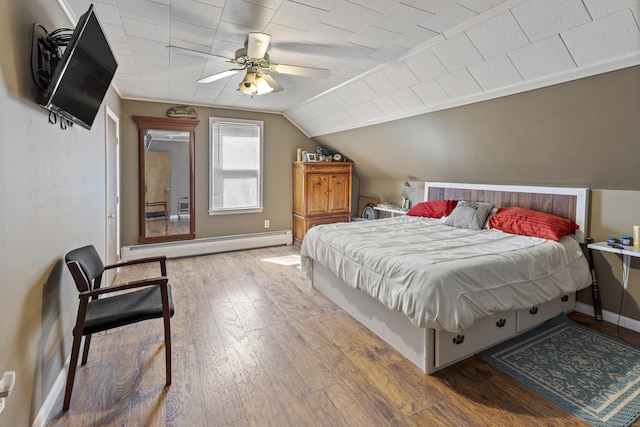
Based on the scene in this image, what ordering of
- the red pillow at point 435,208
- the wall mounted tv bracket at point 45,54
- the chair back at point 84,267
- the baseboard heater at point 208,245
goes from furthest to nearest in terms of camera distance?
the baseboard heater at point 208,245 < the red pillow at point 435,208 < the chair back at point 84,267 < the wall mounted tv bracket at point 45,54

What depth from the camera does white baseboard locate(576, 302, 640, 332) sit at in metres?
2.72

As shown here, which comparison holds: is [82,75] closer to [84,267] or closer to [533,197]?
[84,267]

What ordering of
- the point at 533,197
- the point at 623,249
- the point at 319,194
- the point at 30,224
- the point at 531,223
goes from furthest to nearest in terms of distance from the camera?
the point at 319,194 < the point at 533,197 < the point at 531,223 < the point at 623,249 < the point at 30,224

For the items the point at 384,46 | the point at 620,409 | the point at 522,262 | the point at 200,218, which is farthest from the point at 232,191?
the point at 620,409

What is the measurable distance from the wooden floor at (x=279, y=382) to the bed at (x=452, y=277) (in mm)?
191

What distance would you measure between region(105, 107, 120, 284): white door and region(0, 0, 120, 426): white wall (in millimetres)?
1379

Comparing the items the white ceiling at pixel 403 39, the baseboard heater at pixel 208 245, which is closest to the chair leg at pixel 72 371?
the white ceiling at pixel 403 39

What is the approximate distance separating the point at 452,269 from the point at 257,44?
2137 mm

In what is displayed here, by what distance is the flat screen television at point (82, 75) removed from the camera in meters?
1.53

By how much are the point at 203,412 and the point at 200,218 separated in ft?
12.5

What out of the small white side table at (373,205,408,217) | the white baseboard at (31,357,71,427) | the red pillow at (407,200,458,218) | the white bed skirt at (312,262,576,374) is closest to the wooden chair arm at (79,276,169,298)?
the white baseboard at (31,357,71,427)

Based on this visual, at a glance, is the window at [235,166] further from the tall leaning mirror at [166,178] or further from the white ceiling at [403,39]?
the white ceiling at [403,39]

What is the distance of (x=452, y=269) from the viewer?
2.09 meters

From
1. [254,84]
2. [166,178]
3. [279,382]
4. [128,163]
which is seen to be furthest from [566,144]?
[128,163]
